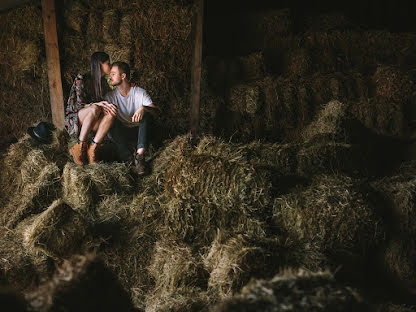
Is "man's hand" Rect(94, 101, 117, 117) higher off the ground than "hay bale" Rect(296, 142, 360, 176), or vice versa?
"man's hand" Rect(94, 101, 117, 117)

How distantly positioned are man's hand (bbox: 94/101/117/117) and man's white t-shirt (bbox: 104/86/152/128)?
2.6 inches

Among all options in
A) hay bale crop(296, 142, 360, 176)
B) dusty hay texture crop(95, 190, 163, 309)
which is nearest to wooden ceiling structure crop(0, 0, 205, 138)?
dusty hay texture crop(95, 190, 163, 309)

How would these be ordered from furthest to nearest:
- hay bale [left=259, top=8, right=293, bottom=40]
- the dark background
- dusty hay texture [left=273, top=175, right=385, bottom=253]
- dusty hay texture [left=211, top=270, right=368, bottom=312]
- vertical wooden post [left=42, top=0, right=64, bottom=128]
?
the dark background
hay bale [left=259, top=8, right=293, bottom=40]
vertical wooden post [left=42, top=0, right=64, bottom=128]
dusty hay texture [left=273, top=175, right=385, bottom=253]
dusty hay texture [left=211, top=270, right=368, bottom=312]

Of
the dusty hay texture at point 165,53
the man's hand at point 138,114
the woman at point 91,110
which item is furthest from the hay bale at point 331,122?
the woman at point 91,110

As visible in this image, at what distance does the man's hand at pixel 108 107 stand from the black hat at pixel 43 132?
1568mm

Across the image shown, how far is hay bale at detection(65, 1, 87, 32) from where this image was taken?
20.2ft

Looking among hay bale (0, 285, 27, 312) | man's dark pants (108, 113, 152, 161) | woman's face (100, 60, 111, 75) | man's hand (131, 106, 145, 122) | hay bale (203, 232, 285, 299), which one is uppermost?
woman's face (100, 60, 111, 75)

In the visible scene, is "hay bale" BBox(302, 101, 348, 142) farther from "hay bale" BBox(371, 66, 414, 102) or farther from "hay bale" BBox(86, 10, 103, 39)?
"hay bale" BBox(86, 10, 103, 39)

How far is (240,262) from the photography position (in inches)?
147

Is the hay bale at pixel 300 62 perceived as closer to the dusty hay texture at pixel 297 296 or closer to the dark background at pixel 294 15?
the dark background at pixel 294 15

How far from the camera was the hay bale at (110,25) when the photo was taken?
6117 mm

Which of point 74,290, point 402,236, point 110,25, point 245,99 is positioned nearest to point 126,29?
point 110,25

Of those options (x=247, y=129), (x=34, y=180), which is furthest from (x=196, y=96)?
(x=34, y=180)

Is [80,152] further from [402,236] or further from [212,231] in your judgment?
[402,236]
